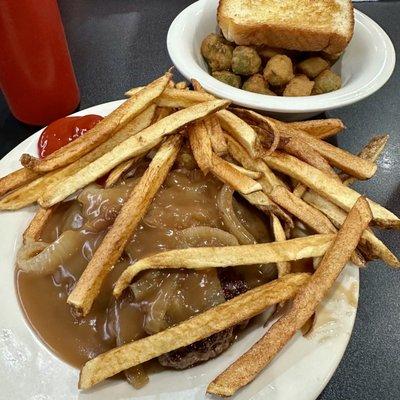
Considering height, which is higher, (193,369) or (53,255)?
(53,255)

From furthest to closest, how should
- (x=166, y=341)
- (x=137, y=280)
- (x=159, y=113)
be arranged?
1. (x=159, y=113)
2. (x=137, y=280)
3. (x=166, y=341)

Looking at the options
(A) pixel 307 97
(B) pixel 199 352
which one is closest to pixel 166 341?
(B) pixel 199 352

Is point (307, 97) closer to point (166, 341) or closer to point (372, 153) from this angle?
point (372, 153)

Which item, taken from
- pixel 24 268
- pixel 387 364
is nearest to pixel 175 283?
pixel 24 268

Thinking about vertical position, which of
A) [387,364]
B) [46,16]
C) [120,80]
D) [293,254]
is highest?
[46,16]

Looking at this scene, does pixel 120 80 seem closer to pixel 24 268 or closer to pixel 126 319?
pixel 24 268

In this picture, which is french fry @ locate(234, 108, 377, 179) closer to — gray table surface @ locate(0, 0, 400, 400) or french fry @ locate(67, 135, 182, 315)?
french fry @ locate(67, 135, 182, 315)

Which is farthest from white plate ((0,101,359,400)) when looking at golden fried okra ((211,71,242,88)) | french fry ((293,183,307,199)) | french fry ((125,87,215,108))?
golden fried okra ((211,71,242,88))
